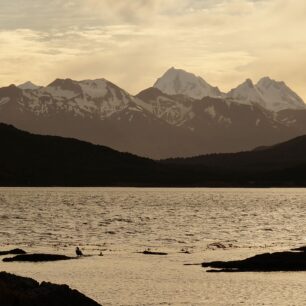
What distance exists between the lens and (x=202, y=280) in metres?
73.4

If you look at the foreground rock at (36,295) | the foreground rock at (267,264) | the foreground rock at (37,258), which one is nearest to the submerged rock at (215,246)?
the foreground rock at (37,258)

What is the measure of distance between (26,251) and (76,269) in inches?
711

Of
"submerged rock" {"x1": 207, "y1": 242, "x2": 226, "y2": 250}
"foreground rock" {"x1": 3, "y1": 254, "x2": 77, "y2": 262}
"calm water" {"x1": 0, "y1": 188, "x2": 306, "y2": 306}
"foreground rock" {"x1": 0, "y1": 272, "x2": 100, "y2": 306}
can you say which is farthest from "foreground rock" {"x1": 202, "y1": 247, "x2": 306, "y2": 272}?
"foreground rock" {"x1": 0, "y1": 272, "x2": 100, "y2": 306}

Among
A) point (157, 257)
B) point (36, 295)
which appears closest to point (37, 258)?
point (157, 257)

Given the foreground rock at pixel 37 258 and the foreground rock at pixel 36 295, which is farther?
the foreground rock at pixel 37 258

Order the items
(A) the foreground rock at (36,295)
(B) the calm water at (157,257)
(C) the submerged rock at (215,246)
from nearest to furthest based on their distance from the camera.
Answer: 1. (A) the foreground rock at (36,295)
2. (B) the calm water at (157,257)
3. (C) the submerged rock at (215,246)

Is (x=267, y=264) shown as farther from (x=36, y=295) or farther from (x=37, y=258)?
(x=36, y=295)

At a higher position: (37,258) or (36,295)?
(36,295)

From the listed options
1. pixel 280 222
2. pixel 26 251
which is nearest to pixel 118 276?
pixel 26 251

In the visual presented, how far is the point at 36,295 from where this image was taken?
47094 mm

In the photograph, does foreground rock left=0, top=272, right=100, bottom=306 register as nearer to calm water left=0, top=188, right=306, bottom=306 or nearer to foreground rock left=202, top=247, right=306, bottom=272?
calm water left=0, top=188, right=306, bottom=306

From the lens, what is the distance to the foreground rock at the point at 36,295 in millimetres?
45656

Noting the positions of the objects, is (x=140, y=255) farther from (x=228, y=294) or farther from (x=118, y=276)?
(x=228, y=294)

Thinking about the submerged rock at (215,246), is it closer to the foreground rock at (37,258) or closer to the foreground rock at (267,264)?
the foreground rock at (37,258)
